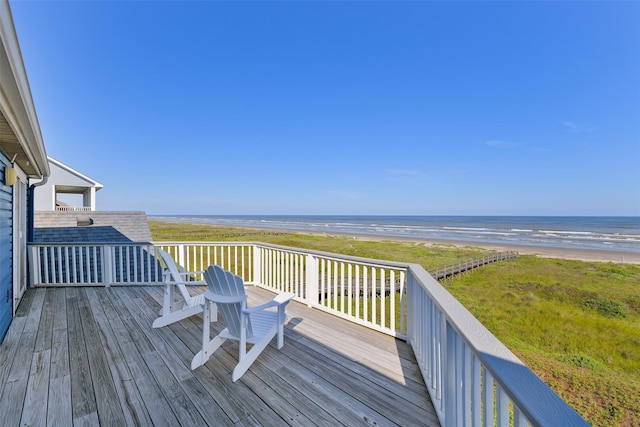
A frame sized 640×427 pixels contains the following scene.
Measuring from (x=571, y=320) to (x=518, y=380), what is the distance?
12734 millimetres

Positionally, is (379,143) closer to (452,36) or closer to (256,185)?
(452,36)

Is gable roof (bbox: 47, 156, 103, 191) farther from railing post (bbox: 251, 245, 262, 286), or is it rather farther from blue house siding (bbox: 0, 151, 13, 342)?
railing post (bbox: 251, 245, 262, 286)

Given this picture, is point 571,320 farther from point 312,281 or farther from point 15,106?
point 15,106

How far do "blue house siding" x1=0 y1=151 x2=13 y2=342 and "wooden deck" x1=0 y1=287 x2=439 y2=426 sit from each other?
0.21m

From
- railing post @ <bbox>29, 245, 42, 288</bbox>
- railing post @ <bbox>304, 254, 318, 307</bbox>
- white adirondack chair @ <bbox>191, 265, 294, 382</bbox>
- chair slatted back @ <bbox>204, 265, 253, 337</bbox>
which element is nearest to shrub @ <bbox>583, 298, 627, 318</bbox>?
railing post @ <bbox>304, 254, 318, 307</bbox>

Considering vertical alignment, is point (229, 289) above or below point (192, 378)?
above

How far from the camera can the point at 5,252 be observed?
325cm

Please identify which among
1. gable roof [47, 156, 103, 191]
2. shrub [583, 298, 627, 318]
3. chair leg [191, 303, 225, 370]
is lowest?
shrub [583, 298, 627, 318]

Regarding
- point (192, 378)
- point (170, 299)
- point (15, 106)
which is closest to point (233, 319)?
point (192, 378)

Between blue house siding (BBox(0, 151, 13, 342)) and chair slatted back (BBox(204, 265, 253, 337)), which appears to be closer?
chair slatted back (BBox(204, 265, 253, 337))

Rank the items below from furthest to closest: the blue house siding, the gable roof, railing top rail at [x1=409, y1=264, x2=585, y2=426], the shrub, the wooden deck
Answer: the gable roof < the shrub < the blue house siding < the wooden deck < railing top rail at [x1=409, y1=264, x2=585, y2=426]

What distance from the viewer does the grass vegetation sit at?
17.1ft

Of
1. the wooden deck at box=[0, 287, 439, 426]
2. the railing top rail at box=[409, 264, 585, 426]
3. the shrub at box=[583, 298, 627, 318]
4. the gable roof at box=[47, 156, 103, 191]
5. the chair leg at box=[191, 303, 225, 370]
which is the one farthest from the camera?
the gable roof at box=[47, 156, 103, 191]

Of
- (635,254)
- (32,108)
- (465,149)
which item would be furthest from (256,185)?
(635,254)
